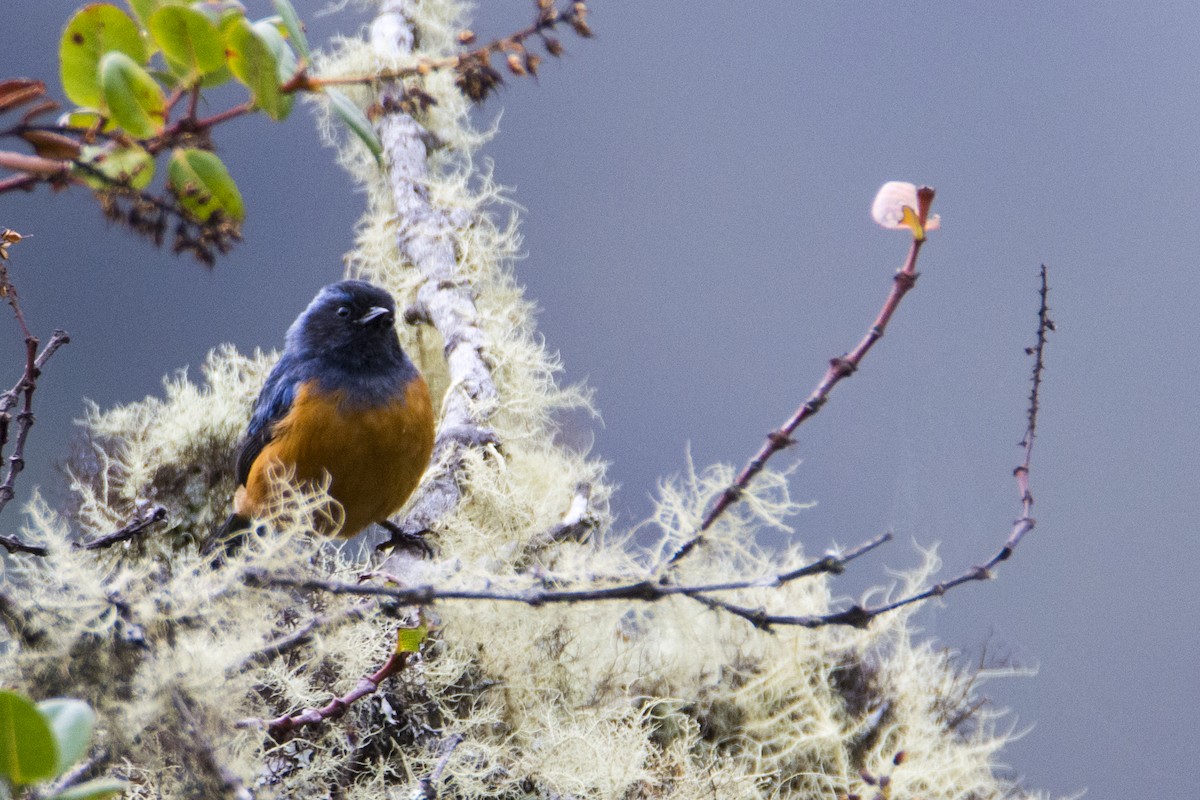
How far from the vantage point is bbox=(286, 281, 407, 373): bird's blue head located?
1.13 metres

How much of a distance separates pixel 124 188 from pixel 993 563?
0.39 m

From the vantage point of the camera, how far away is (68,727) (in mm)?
305

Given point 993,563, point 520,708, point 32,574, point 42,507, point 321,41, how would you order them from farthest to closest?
point 321,41, point 520,708, point 42,507, point 32,574, point 993,563

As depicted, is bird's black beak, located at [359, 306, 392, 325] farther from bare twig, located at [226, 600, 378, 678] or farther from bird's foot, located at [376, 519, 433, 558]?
bare twig, located at [226, 600, 378, 678]

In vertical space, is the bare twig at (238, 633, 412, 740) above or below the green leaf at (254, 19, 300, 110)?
below

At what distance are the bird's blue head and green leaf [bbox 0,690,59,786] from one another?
85cm

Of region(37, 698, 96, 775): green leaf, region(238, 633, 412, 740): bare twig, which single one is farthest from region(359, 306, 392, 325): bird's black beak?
region(37, 698, 96, 775): green leaf

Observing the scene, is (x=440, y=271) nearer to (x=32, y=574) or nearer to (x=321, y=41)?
(x=321, y=41)

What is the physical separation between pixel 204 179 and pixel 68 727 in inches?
8.0

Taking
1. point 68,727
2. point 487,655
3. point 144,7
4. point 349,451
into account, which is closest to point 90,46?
point 144,7

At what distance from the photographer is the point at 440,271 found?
1.40m

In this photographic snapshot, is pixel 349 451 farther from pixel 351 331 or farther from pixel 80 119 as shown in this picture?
pixel 80 119

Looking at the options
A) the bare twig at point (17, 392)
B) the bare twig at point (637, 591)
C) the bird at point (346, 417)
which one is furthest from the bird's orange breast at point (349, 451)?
the bare twig at point (637, 591)

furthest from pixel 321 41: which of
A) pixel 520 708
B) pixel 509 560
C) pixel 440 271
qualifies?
pixel 520 708
